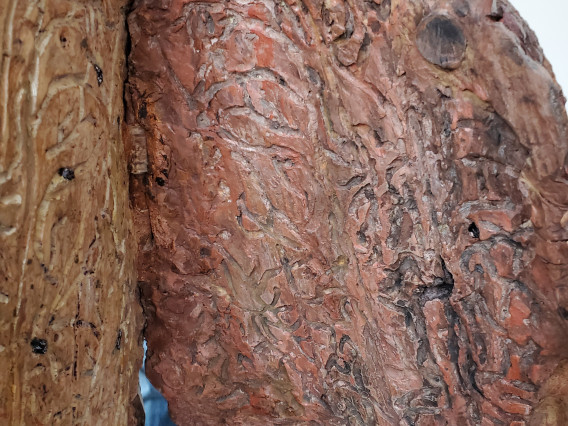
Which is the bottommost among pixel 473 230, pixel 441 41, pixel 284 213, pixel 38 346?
pixel 38 346

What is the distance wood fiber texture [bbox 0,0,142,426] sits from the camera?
0.76 m

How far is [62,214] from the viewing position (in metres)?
0.83

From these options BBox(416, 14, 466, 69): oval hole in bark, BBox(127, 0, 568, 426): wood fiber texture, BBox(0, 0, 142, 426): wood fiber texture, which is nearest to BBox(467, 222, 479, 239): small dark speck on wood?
BBox(127, 0, 568, 426): wood fiber texture

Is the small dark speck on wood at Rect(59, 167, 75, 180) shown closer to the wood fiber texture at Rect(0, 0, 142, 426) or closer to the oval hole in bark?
the wood fiber texture at Rect(0, 0, 142, 426)

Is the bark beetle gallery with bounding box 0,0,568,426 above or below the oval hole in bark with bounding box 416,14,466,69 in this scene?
below

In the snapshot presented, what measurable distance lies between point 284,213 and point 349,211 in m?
0.10

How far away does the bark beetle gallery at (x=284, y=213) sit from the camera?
80cm

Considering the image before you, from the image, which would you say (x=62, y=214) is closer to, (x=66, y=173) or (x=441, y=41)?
(x=66, y=173)

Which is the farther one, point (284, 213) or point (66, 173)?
point (284, 213)

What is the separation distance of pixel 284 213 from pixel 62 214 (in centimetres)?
31

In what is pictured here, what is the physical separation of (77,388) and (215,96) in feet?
1.47

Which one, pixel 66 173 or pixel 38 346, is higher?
pixel 66 173

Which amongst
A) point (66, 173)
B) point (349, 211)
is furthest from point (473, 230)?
point (66, 173)

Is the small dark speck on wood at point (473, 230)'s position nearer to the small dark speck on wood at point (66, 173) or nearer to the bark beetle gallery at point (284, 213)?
the bark beetle gallery at point (284, 213)
